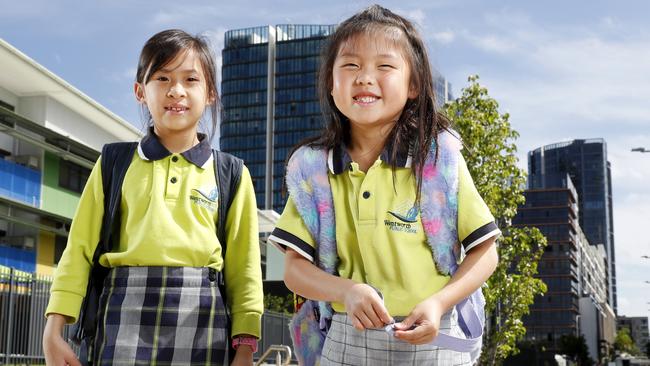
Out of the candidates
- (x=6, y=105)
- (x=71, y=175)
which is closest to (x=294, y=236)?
(x=6, y=105)

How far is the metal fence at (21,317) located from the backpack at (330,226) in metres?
13.6

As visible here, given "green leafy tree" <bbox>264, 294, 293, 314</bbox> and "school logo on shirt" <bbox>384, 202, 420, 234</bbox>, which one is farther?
"green leafy tree" <bbox>264, 294, 293, 314</bbox>

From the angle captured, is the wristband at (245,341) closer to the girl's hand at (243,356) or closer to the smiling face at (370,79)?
the girl's hand at (243,356)

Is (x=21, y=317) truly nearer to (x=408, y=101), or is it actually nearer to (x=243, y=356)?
(x=243, y=356)

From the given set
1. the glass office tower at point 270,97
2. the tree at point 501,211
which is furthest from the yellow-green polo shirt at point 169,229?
the glass office tower at point 270,97

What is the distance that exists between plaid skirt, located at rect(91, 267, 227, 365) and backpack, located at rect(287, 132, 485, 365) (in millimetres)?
335

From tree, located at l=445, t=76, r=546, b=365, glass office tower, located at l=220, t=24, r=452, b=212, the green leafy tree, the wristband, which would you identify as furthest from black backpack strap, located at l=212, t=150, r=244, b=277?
glass office tower, located at l=220, t=24, r=452, b=212

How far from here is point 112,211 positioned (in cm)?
241

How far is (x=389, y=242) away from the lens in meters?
1.89

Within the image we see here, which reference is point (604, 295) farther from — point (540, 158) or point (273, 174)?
point (273, 174)

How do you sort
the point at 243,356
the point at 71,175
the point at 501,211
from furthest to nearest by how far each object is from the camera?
the point at 71,175 < the point at 501,211 < the point at 243,356

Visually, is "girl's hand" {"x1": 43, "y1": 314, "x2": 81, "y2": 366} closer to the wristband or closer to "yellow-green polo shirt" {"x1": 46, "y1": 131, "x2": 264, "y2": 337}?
"yellow-green polo shirt" {"x1": 46, "y1": 131, "x2": 264, "y2": 337}

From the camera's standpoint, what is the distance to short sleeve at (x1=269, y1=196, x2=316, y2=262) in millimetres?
1957

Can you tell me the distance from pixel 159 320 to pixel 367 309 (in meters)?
0.83
